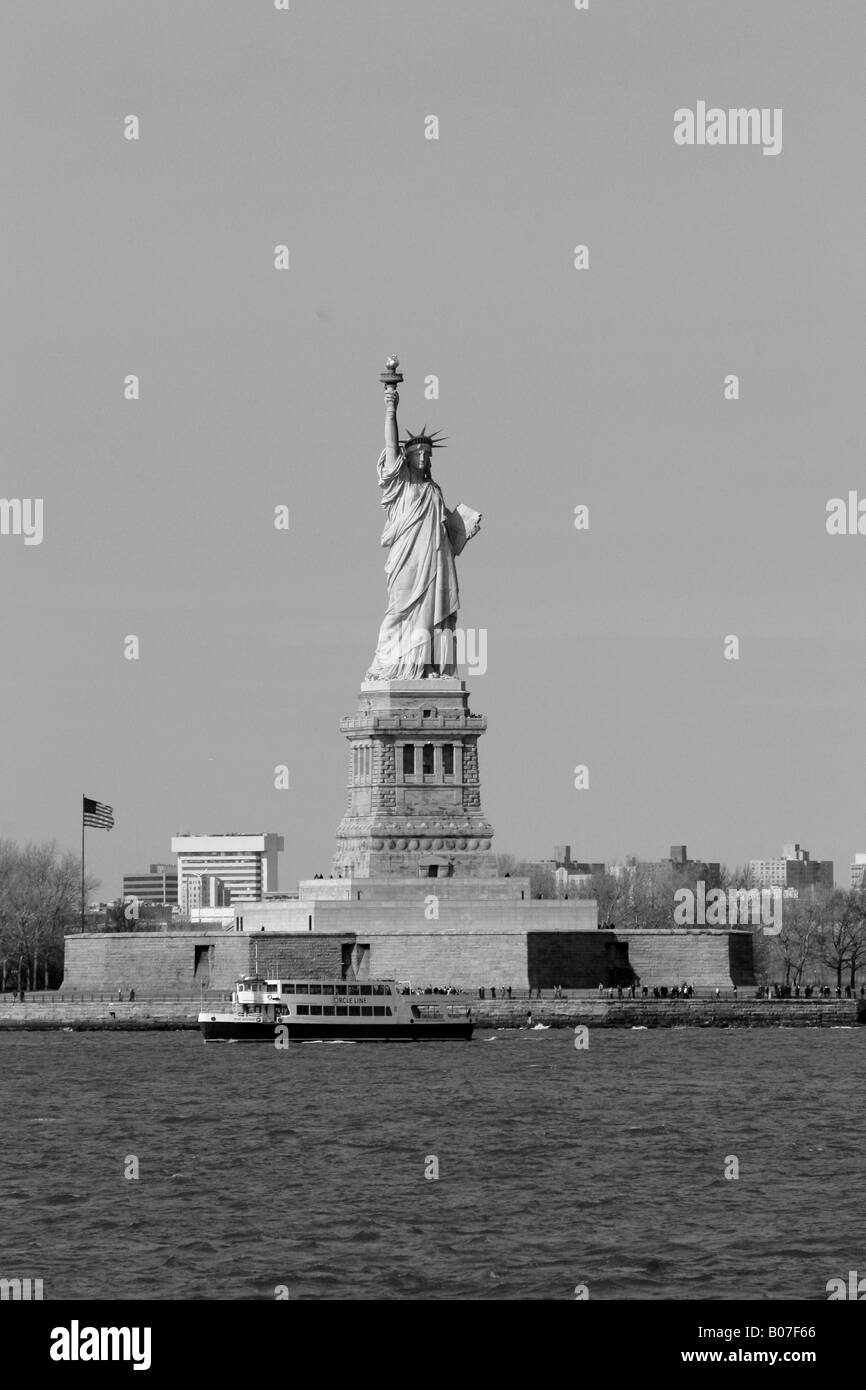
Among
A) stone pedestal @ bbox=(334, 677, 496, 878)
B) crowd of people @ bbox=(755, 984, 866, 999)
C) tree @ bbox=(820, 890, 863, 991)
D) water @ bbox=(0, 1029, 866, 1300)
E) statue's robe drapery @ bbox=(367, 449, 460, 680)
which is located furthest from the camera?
tree @ bbox=(820, 890, 863, 991)

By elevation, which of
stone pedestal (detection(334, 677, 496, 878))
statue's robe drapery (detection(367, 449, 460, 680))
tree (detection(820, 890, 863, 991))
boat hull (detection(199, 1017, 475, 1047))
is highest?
statue's robe drapery (detection(367, 449, 460, 680))

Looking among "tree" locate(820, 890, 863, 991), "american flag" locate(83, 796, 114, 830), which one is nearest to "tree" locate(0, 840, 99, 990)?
"american flag" locate(83, 796, 114, 830)

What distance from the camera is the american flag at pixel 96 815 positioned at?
308 ft

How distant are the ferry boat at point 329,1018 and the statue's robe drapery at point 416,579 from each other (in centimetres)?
1472

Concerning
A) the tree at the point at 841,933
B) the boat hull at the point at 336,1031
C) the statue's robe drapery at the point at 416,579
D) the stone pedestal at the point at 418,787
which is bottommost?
the boat hull at the point at 336,1031

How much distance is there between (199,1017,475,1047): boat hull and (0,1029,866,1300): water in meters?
6.36

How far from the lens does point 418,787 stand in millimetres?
92125

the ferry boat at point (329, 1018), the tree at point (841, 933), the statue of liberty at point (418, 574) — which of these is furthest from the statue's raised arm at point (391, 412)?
the tree at point (841, 933)

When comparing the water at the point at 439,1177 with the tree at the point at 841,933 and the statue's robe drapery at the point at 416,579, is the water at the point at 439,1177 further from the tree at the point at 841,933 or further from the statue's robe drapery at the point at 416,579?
the tree at the point at 841,933

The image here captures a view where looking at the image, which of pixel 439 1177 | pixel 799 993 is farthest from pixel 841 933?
pixel 439 1177

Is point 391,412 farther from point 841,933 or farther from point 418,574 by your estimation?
point 841,933

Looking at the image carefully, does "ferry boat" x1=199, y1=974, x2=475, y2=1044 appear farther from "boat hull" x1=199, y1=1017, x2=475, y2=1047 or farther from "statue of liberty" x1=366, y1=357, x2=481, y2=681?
"statue of liberty" x1=366, y1=357, x2=481, y2=681

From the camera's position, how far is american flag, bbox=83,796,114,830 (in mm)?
93812

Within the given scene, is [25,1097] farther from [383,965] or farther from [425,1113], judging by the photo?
[383,965]
